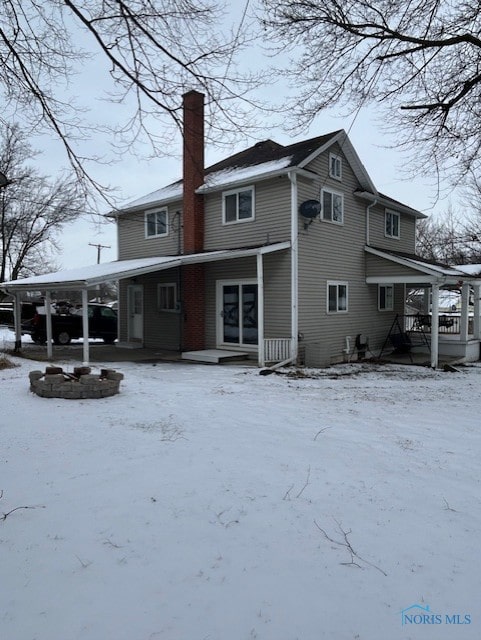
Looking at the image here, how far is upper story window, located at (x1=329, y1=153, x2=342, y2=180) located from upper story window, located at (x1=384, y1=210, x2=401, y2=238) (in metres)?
3.73

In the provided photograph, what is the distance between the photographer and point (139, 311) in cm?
1731

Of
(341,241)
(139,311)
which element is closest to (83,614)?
(341,241)

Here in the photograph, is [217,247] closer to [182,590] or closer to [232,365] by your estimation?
[232,365]

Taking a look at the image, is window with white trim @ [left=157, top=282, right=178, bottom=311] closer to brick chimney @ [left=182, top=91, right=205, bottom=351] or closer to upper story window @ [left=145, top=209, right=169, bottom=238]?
brick chimney @ [left=182, top=91, right=205, bottom=351]

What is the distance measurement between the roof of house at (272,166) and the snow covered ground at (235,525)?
24.0 ft

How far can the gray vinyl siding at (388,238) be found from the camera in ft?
53.6

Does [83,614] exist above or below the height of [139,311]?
below


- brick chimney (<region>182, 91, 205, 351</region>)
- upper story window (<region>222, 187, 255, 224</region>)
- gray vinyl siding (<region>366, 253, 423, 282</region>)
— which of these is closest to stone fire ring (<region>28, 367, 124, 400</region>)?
A: brick chimney (<region>182, 91, 205, 351</region>)

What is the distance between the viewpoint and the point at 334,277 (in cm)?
1417

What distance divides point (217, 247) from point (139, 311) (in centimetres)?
475

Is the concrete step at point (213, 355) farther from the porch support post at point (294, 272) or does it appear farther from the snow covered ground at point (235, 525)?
the snow covered ground at point (235, 525)

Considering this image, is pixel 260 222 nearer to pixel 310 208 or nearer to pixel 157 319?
pixel 310 208

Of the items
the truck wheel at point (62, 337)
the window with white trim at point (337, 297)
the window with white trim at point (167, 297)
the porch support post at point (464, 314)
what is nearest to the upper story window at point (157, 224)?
the window with white trim at point (167, 297)

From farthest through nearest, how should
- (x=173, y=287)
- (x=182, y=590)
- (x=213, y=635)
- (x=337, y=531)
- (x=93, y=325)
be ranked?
(x=93, y=325) < (x=173, y=287) < (x=337, y=531) < (x=182, y=590) < (x=213, y=635)
